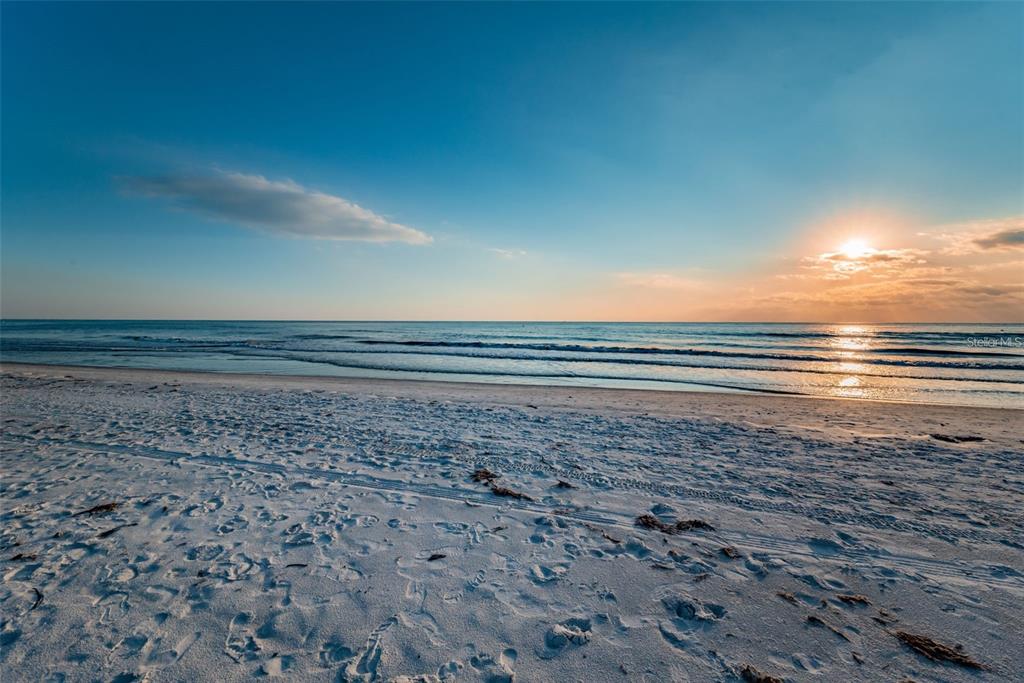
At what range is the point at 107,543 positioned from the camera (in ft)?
14.1

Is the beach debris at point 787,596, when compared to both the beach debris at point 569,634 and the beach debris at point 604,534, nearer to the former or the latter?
the beach debris at point 604,534

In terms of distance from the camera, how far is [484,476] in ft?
20.8

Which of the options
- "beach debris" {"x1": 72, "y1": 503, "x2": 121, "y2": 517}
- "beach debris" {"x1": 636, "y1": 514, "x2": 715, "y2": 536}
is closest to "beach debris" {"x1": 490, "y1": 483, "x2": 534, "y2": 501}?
"beach debris" {"x1": 636, "y1": 514, "x2": 715, "y2": 536}

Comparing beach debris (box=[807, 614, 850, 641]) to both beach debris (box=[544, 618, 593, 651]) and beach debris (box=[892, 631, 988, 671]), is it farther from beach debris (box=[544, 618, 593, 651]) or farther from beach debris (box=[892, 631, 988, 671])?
beach debris (box=[544, 618, 593, 651])

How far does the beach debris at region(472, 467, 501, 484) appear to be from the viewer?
20.2 ft

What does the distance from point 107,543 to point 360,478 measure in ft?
8.69

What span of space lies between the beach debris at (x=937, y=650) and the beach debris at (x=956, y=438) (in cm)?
770

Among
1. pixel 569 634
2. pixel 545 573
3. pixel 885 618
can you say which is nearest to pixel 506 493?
pixel 545 573

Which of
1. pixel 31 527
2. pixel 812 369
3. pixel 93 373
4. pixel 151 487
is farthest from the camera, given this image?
pixel 812 369

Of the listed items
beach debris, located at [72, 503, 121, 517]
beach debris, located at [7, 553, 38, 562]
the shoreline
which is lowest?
the shoreline

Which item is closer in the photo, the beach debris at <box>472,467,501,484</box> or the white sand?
the white sand

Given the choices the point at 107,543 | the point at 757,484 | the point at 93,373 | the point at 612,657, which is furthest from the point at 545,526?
the point at 93,373

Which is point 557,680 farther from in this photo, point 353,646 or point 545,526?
point 545,526

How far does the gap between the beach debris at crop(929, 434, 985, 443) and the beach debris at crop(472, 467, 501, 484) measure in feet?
30.1
